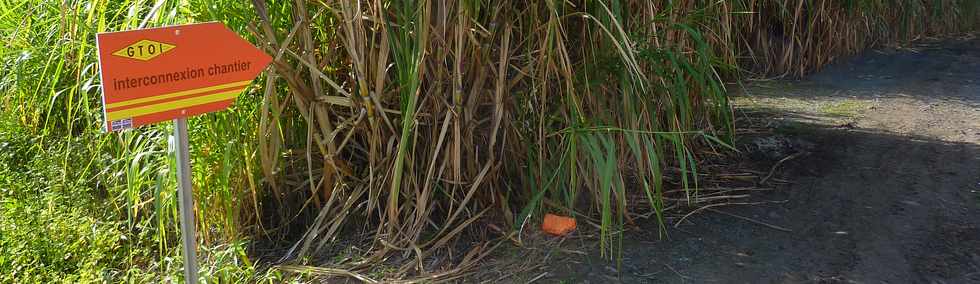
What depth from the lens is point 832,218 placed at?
144 inches

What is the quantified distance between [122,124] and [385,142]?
3.83ft

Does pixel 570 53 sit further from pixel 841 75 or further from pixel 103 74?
pixel 841 75

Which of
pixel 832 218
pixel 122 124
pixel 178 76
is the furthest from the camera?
pixel 832 218

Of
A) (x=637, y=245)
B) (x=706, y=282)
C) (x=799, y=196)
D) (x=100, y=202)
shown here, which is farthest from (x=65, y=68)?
(x=799, y=196)

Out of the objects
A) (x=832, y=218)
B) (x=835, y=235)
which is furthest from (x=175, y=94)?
(x=832, y=218)

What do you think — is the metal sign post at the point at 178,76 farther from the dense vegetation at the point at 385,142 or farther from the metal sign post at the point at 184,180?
the dense vegetation at the point at 385,142

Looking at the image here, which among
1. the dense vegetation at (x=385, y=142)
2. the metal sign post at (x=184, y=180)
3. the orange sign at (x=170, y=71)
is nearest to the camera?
the orange sign at (x=170, y=71)

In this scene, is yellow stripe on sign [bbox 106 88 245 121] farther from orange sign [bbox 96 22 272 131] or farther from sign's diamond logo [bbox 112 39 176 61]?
sign's diamond logo [bbox 112 39 176 61]

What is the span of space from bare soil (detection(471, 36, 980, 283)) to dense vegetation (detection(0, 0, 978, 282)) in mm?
190

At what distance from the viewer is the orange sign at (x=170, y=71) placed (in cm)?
228

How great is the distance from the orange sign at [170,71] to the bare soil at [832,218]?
1127mm

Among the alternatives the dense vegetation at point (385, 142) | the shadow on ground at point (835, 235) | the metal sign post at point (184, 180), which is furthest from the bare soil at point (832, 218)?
the metal sign post at point (184, 180)

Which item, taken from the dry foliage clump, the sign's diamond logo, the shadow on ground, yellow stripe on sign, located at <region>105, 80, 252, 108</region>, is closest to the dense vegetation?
the dry foliage clump

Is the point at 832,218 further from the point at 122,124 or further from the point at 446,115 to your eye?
the point at 122,124
